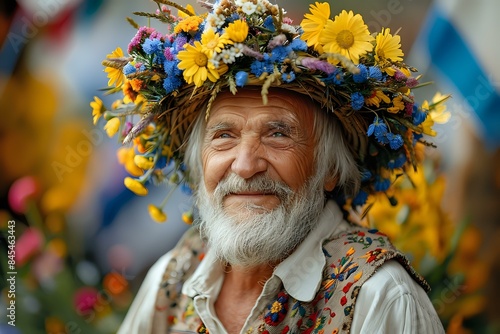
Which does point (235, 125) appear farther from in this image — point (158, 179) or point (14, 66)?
point (14, 66)

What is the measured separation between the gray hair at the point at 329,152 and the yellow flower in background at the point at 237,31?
17.2 inches

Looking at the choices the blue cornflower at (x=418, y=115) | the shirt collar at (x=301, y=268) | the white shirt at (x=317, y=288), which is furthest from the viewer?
the blue cornflower at (x=418, y=115)

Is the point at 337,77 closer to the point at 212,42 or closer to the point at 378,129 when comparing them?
the point at 378,129

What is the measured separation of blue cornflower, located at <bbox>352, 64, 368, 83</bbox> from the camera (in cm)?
243

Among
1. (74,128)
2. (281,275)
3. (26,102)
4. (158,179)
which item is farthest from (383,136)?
(26,102)

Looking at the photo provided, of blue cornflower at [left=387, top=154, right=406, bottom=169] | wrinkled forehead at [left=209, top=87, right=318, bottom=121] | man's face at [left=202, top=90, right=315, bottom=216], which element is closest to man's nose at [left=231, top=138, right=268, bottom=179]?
man's face at [left=202, top=90, right=315, bottom=216]

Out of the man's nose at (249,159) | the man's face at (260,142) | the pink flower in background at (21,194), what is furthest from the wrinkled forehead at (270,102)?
the pink flower in background at (21,194)

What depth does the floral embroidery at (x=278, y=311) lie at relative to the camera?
253 centimetres

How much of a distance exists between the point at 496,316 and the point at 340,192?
1.38m

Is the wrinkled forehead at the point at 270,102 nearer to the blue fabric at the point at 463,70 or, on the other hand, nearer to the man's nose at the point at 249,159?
the man's nose at the point at 249,159

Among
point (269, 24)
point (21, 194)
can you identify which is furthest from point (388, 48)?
point (21, 194)

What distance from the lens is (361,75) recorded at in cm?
243

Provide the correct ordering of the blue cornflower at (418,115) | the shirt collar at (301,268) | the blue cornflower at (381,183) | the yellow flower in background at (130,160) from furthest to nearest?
the yellow flower in background at (130,160) → the blue cornflower at (381,183) → the blue cornflower at (418,115) → the shirt collar at (301,268)

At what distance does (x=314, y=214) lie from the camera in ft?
8.96
